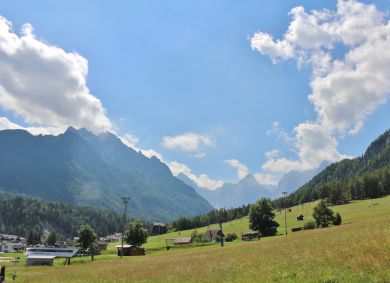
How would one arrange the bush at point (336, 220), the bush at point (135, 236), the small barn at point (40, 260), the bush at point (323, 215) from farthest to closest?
the bush at point (135, 236) < the bush at point (323, 215) < the bush at point (336, 220) < the small barn at point (40, 260)

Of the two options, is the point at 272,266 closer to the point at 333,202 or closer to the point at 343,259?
the point at 343,259

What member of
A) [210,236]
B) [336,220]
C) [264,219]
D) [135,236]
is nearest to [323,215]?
[336,220]

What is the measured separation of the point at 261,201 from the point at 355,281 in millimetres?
104619

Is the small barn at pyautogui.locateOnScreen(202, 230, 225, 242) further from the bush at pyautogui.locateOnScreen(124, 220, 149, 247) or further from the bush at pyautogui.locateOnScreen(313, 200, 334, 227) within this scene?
the bush at pyautogui.locateOnScreen(313, 200, 334, 227)

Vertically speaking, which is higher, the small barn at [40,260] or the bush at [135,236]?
the bush at [135,236]

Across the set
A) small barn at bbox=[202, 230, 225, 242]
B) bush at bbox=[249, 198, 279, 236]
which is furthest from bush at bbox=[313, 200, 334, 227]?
small barn at bbox=[202, 230, 225, 242]

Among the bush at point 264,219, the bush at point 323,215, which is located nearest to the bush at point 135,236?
the bush at point 264,219

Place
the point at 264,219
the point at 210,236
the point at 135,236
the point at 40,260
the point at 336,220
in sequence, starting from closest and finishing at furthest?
the point at 40,260
the point at 336,220
the point at 264,219
the point at 135,236
the point at 210,236

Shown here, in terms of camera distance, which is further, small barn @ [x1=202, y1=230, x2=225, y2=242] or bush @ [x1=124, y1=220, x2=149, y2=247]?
small barn @ [x1=202, y1=230, x2=225, y2=242]

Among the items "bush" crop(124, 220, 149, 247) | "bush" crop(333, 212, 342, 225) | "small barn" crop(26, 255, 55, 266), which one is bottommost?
"small barn" crop(26, 255, 55, 266)

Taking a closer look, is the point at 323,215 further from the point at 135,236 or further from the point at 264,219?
the point at 135,236

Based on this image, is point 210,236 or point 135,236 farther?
point 210,236

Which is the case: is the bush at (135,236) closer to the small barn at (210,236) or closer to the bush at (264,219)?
the bush at (264,219)

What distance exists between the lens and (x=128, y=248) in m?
111
